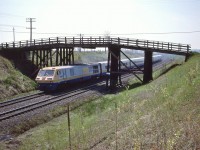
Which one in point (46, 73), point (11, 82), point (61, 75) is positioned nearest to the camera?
point (11, 82)

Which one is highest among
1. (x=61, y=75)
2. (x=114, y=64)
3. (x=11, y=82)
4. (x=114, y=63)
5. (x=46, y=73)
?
(x=114, y=63)

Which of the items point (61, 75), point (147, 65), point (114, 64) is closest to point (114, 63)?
point (114, 64)

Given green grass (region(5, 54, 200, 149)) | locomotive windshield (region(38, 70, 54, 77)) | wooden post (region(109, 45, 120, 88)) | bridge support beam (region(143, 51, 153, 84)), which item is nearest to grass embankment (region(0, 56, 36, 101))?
locomotive windshield (region(38, 70, 54, 77))

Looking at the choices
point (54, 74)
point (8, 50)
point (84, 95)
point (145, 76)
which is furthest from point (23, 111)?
point (8, 50)

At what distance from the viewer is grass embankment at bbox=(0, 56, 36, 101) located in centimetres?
2885

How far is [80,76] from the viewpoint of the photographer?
3566cm

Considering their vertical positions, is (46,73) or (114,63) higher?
(114,63)

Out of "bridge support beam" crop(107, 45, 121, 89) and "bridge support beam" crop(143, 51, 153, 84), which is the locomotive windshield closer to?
"bridge support beam" crop(107, 45, 121, 89)

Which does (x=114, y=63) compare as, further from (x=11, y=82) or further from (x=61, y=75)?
(x=11, y=82)

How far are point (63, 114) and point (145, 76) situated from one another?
48.3ft

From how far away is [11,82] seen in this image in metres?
30.6

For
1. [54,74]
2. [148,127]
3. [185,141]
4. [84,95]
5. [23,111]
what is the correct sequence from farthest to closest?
A: [54,74]
[84,95]
[23,111]
[148,127]
[185,141]

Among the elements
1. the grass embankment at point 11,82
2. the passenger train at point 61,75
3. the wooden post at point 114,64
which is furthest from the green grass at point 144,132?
the wooden post at point 114,64

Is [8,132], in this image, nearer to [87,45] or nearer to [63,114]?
[63,114]
